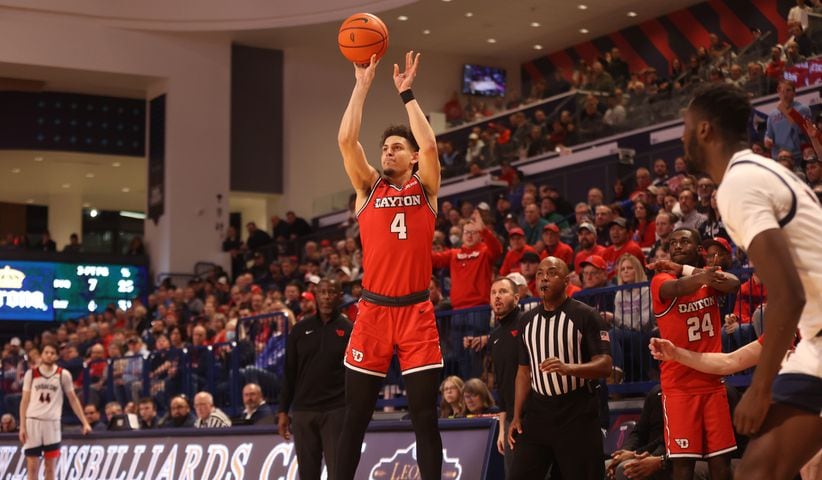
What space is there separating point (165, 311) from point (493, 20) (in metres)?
11.4

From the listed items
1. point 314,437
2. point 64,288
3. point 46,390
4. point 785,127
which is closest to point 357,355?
point 314,437

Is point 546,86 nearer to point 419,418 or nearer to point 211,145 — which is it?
point 211,145

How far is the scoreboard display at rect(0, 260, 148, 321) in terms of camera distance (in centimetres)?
2638

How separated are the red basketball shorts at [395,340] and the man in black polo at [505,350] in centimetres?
189

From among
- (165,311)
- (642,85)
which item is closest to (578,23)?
(642,85)

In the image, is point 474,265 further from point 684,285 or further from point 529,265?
point 684,285

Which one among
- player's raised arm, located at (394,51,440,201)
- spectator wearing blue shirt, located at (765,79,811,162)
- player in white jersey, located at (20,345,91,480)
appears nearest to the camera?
player's raised arm, located at (394,51,440,201)

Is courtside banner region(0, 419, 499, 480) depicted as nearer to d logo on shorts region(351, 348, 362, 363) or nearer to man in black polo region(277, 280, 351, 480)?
man in black polo region(277, 280, 351, 480)

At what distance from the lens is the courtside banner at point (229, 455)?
9.02 metres

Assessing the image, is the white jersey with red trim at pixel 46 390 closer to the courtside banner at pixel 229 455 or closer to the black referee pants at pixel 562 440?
the courtside banner at pixel 229 455

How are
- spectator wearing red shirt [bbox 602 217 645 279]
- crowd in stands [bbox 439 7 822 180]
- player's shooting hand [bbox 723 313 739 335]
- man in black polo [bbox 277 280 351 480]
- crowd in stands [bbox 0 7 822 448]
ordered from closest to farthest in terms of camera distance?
1. player's shooting hand [bbox 723 313 739 335]
2. man in black polo [bbox 277 280 351 480]
3. crowd in stands [bbox 0 7 822 448]
4. spectator wearing red shirt [bbox 602 217 645 279]
5. crowd in stands [bbox 439 7 822 180]

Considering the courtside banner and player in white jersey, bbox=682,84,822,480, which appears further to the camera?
the courtside banner

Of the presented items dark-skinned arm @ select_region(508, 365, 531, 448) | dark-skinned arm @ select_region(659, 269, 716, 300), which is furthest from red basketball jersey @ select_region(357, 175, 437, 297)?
dark-skinned arm @ select_region(659, 269, 716, 300)

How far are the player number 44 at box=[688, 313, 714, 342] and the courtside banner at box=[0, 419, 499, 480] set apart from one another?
2.00 metres
